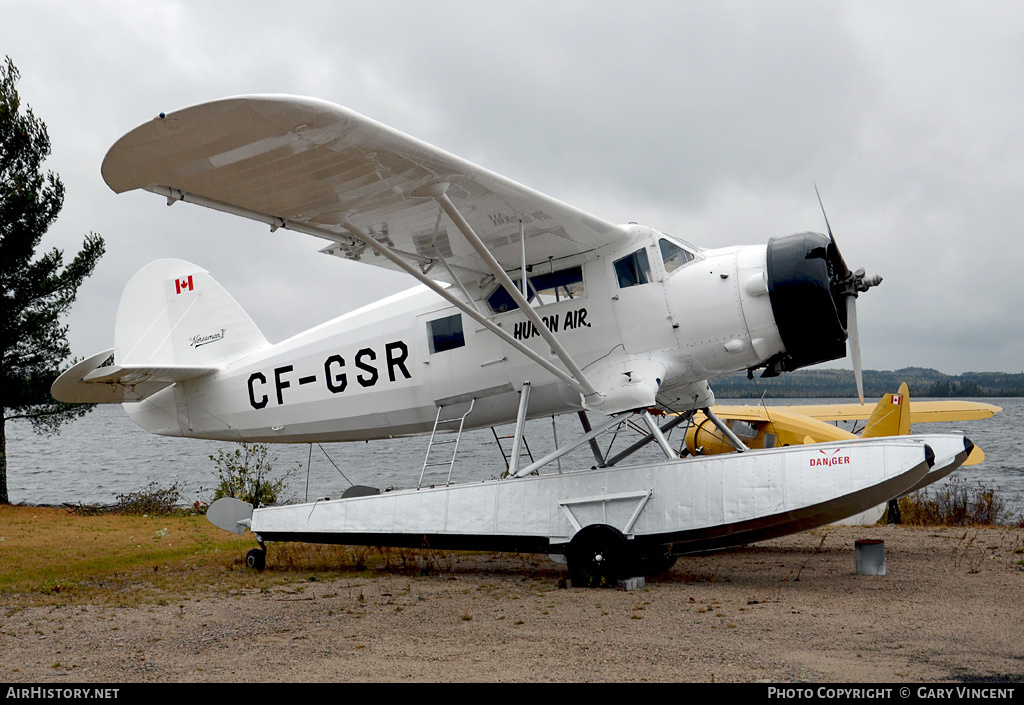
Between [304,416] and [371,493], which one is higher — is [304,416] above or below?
above

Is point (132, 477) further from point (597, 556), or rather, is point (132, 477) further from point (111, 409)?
point (111, 409)

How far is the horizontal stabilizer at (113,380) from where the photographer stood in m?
9.29

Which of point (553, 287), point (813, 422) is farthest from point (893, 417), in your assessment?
point (553, 287)

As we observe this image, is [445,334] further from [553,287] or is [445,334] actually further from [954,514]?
[954,514]

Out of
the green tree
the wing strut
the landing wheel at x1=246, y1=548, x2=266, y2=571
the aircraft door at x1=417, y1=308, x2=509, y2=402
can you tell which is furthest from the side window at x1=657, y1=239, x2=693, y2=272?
the green tree

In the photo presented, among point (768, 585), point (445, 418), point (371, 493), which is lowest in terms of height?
point (768, 585)

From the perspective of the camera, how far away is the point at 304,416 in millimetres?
10078

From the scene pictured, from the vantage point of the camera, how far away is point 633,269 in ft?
26.9

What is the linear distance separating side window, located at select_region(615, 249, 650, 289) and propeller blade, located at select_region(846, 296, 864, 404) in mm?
2072

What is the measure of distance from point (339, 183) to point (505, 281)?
1757 millimetres

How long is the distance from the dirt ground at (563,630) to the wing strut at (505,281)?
2.08m

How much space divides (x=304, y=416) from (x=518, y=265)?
3.55m

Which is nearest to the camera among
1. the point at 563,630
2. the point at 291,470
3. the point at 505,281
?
the point at 563,630

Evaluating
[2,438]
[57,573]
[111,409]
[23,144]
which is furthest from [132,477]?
[111,409]
